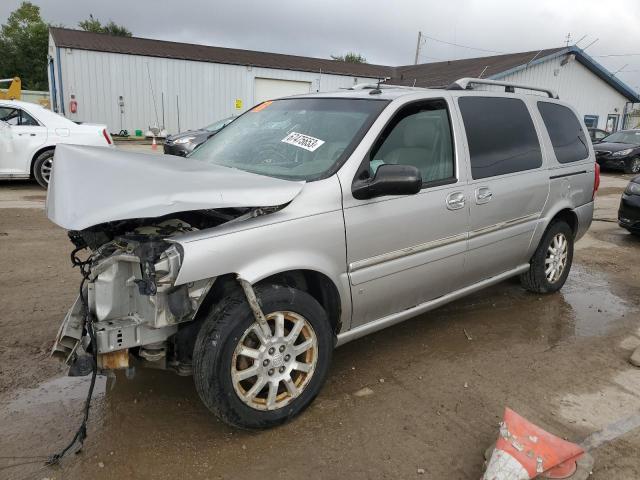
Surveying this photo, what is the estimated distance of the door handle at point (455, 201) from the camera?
3.63m

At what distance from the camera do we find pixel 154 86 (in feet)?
73.7

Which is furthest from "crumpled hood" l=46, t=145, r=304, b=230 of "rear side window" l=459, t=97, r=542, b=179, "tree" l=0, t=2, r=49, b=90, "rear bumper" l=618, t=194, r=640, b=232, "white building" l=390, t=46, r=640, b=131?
"tree" l=0, t=2, r=49, b=90

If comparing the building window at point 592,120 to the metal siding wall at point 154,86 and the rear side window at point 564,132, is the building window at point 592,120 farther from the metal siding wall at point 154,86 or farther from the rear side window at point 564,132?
the rear side window at point 564,132

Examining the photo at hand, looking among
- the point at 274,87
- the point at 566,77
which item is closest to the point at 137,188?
the point at 274,87

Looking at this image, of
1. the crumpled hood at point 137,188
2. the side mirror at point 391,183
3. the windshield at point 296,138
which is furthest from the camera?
the windshield at point 296,138

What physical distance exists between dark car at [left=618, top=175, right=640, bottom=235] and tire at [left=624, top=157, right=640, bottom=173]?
11239 mm

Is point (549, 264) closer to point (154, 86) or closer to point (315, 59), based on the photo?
point (154, 86)

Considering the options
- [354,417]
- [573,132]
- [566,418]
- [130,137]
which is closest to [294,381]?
[354,417]

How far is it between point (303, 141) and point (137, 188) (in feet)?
4.07

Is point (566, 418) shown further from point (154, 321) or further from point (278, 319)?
point (154, 321)

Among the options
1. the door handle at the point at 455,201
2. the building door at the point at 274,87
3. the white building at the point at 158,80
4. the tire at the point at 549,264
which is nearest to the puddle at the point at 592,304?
the tire at the point at 549,264

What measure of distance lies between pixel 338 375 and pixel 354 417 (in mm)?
503

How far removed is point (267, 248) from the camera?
8.96 feet

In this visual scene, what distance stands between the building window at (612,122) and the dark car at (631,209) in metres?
23.6
